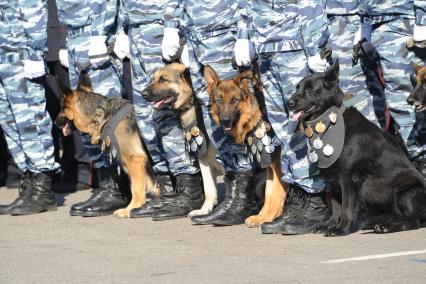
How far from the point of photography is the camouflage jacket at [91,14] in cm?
886

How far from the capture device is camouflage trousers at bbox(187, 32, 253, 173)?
26.1ft

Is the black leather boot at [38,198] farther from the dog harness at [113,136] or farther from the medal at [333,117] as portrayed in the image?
the medal at [333,117]

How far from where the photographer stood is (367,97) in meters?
8.09

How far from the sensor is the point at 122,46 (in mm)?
8883

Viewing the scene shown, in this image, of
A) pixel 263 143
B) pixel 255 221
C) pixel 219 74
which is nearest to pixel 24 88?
pixel 219 74

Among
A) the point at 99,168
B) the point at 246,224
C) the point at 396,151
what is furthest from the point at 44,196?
the point at 396,151

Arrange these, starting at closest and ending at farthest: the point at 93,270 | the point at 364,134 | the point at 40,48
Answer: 1. the point at 93,270
2. the point at 364,134
3. the point at 40,48

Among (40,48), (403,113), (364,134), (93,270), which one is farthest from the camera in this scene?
(40,48)

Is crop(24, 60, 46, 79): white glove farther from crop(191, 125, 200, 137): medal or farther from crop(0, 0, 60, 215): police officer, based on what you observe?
crop(191, 125, 200, 137): medal

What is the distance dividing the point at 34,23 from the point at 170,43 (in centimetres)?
141

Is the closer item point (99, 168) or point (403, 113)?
point (403, 113)

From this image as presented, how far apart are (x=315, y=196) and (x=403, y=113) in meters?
0.95

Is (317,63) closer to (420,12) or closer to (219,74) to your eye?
(420,12)

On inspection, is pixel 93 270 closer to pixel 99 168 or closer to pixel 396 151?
pixel 396 151
